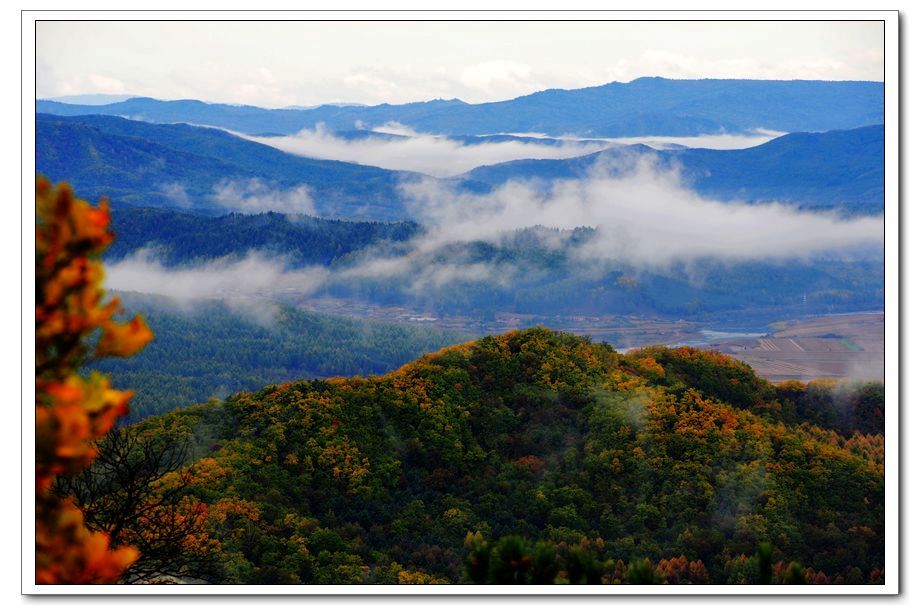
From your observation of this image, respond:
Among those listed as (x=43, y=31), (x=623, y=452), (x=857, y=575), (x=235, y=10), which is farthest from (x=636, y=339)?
(x=43, y=31)

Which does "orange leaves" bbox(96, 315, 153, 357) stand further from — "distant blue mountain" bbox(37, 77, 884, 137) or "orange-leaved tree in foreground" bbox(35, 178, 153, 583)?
"distant blue mountain" bbox(37, 77, 884, 137)

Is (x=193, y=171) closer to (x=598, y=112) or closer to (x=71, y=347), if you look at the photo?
(x=598, y=112)

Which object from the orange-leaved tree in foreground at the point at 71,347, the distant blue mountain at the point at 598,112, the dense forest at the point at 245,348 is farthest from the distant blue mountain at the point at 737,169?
the orange-leaved tree in foreground at the point at 71,347

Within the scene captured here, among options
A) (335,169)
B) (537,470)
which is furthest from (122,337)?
(335,169)

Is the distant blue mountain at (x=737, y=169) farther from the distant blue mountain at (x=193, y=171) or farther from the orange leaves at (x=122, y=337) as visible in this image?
the orange leaves at (x=122, y=337)
